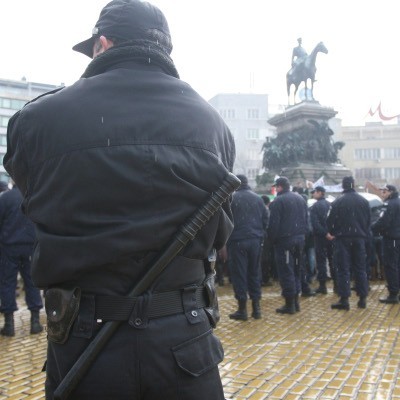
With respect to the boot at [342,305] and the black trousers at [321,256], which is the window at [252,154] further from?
the boot at [342,305]

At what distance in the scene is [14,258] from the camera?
666cm

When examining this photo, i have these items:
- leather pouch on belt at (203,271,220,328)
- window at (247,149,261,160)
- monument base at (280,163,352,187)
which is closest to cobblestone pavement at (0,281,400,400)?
leather pouch on belt at (203,271,220,328)

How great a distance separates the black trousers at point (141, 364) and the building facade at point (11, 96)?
220 feet

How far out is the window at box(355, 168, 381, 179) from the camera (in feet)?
260

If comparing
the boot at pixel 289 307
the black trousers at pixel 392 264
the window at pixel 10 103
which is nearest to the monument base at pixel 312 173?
the black trousers at pixel 392 264

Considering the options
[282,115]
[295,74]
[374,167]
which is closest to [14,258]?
[282,115]

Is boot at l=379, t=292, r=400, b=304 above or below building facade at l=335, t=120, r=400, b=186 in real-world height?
below

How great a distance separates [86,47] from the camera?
2051 mm

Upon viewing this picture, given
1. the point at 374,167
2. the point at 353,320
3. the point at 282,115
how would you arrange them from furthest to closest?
the point at 374,167
the point at 282,115
the point at 353,320

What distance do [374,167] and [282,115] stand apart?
62.4 m

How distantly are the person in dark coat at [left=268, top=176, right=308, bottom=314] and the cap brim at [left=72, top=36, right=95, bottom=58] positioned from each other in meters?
6.17

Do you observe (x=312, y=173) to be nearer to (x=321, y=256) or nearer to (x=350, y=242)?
(x=321, y=256)

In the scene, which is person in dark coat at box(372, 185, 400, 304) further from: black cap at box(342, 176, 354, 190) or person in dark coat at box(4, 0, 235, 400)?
person in dark coat at box(4, 0, 235, 400)

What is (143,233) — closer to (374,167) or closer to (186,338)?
(186,338)
